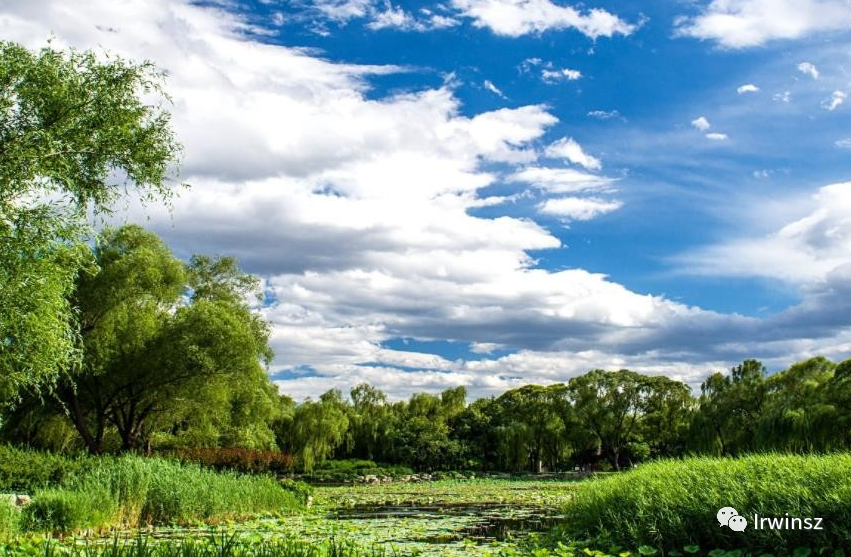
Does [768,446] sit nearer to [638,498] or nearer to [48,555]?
[638,498]

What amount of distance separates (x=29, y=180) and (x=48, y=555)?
30.1 ft

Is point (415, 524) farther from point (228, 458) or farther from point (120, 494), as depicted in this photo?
point (228, 458)

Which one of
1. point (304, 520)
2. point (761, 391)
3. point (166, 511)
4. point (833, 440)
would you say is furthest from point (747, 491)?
point (761, 391)

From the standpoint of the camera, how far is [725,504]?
33.2 ft

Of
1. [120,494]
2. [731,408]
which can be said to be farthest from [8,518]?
[731,408]

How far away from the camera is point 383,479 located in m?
41.8

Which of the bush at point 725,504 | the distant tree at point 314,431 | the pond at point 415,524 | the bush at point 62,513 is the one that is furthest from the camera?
the distant tree at point 314,431

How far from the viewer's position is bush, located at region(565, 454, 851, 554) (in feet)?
30.7

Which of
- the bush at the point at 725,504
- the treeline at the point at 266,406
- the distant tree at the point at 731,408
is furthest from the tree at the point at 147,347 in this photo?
the distant tree at the point at 731,408

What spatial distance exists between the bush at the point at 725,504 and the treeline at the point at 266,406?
26.2ft

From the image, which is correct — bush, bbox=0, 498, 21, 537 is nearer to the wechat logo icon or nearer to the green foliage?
the green foliage

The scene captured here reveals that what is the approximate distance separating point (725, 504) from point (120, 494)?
1070cm

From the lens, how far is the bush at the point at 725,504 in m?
9.37

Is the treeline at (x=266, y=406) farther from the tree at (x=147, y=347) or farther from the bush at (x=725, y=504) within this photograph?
the bush at (x=725, y=504)
